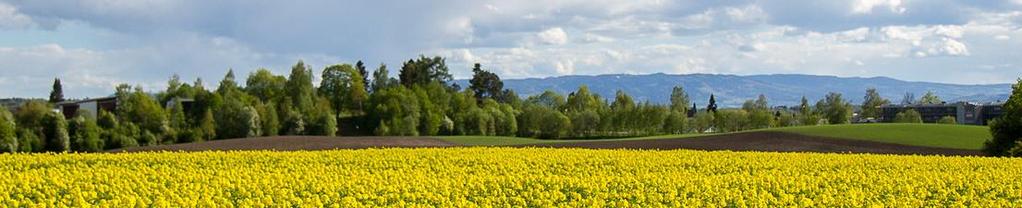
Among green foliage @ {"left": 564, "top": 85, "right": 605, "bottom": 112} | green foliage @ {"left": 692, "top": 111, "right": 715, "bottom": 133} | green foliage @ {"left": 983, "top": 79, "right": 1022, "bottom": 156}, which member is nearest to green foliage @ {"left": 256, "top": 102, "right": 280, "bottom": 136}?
green foliage @ {"left": 564, "top": 85, "right": 605, "bottom": 112}

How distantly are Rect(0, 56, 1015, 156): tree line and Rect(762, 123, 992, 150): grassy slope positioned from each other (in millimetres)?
39417

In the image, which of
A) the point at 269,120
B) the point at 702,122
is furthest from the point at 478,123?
the point at 702,122

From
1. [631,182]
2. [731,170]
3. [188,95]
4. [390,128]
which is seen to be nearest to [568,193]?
[631,182]

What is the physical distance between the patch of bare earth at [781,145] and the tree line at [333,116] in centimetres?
4156

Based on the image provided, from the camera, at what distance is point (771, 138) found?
51688mm

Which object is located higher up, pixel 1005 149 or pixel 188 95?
pixel 188 95

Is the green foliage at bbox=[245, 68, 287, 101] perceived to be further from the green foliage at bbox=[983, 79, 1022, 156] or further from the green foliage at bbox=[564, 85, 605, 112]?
the green foliage at bbox=[983, 79, 1022, 156]

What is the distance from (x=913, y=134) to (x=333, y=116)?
50.2 m

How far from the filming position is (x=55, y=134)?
A: 74625 millimetres

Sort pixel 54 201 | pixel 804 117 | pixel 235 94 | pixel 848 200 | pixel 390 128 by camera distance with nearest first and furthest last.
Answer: pixel 54 201, pixel 848 200, pixel 390 128, pixel 235 94, pixel 804 117

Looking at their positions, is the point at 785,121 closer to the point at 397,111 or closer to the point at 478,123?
the point at 478,123

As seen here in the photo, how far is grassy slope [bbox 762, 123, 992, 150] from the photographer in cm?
5128

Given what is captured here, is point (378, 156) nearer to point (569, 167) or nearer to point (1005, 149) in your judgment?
point (569, 167)

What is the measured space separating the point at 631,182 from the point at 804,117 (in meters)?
136
